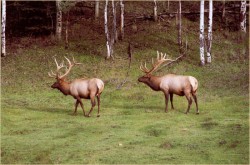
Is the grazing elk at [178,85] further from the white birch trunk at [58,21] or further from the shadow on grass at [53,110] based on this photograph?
the white birch trunk at [58,21]

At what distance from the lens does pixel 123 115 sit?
2078 cm

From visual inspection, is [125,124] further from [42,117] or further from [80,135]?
[42,117]

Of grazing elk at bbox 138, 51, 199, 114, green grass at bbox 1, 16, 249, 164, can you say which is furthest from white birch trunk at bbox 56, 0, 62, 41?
grazing elk at bbox 138, 51, 199, 114

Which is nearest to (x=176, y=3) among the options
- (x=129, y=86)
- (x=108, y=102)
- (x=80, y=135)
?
(x=129, y=86)

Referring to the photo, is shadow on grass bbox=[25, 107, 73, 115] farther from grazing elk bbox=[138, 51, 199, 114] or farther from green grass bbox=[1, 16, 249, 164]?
grazing elk bbox=[138, 51, 199, 114]

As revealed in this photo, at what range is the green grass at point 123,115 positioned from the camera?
15.6m

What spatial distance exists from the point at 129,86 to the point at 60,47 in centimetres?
826

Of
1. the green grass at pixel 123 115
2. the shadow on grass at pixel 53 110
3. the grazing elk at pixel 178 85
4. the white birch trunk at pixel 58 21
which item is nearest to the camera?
the green grass at pixel 123 115

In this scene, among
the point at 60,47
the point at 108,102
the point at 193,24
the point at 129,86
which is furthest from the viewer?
the point at 193,24

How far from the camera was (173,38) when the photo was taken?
118 ft

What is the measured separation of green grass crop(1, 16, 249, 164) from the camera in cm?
1555

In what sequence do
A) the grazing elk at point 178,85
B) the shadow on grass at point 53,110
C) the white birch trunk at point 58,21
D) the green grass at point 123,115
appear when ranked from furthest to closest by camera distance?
the white birch trunk at point 58,21, the shadow on grass at point 53,110, the grazing elk at point 178,85, the green grass at point 123,115

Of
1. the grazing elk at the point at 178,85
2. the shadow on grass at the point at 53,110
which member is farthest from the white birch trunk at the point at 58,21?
the grazing elk at the point at 178,85

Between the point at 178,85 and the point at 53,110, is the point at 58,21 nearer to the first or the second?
the point at 53,110
